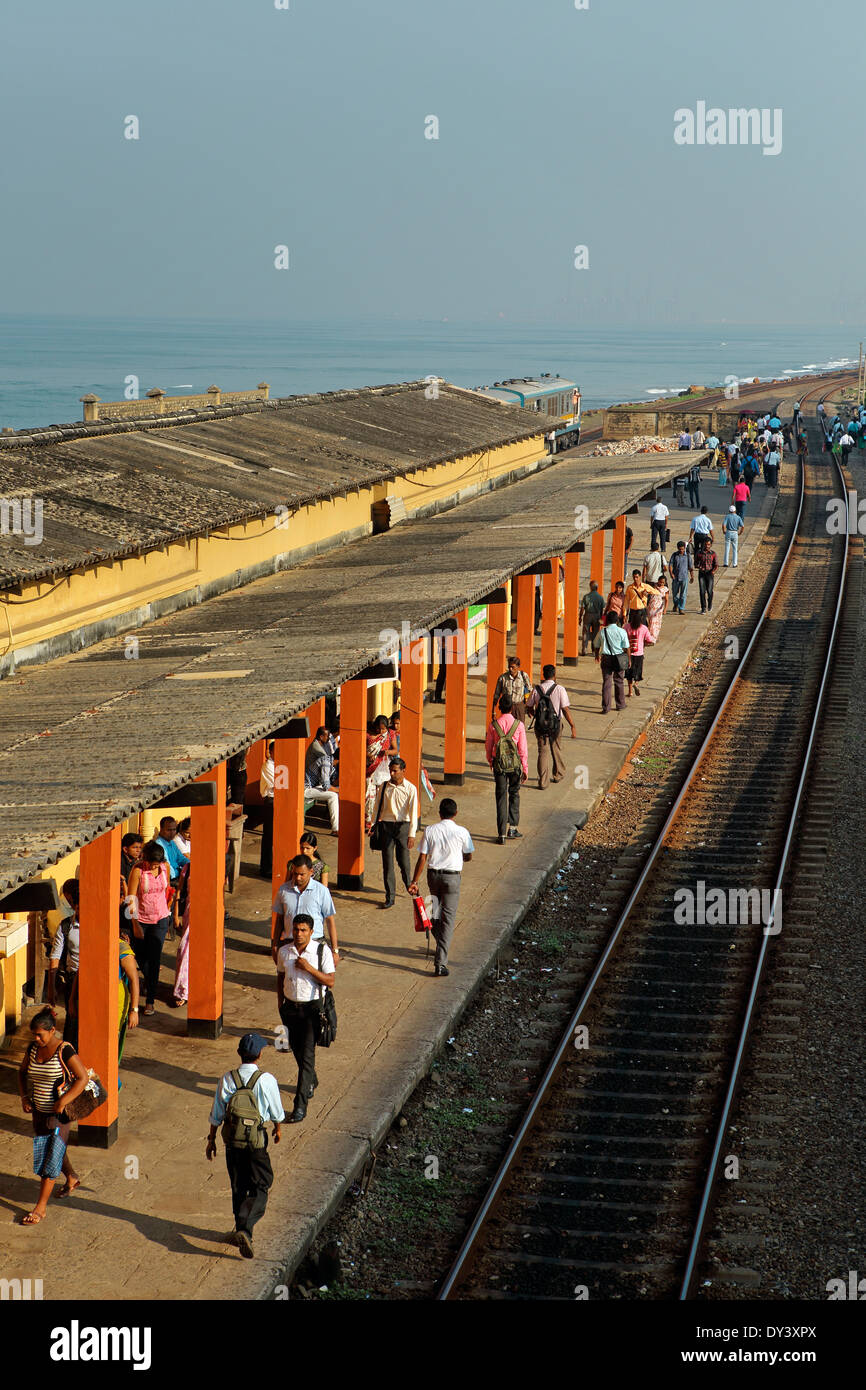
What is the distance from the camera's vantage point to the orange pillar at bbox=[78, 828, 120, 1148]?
947 cm

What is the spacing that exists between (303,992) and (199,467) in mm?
8852

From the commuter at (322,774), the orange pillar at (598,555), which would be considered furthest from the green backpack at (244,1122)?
the orange pillar at (598,555)

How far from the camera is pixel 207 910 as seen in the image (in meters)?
11.0

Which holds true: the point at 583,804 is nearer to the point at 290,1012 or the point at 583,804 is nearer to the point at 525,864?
the point at 525,864

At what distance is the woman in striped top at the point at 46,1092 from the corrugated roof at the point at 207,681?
131 cm

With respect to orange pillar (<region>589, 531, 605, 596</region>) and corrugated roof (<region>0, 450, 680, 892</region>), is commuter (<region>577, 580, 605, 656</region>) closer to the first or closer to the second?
orange pillar (<region>589, 531, 605, 596</region>)

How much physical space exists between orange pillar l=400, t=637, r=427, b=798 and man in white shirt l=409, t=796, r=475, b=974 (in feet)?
11.7

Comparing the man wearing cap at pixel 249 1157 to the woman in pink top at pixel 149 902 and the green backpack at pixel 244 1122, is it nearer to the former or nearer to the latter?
the green backpack at pixel 244 1122

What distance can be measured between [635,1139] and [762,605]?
21.9 metres

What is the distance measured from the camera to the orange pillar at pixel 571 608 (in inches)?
951

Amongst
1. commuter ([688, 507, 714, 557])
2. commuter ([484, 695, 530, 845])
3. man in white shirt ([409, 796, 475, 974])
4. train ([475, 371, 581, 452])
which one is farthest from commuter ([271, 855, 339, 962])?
train ([475, 371, 581, 452])

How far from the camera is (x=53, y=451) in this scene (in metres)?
15.9

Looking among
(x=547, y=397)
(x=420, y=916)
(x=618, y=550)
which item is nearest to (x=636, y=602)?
(x=618, y=550)

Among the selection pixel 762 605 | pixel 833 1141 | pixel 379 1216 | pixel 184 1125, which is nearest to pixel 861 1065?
pixel 833 1141
